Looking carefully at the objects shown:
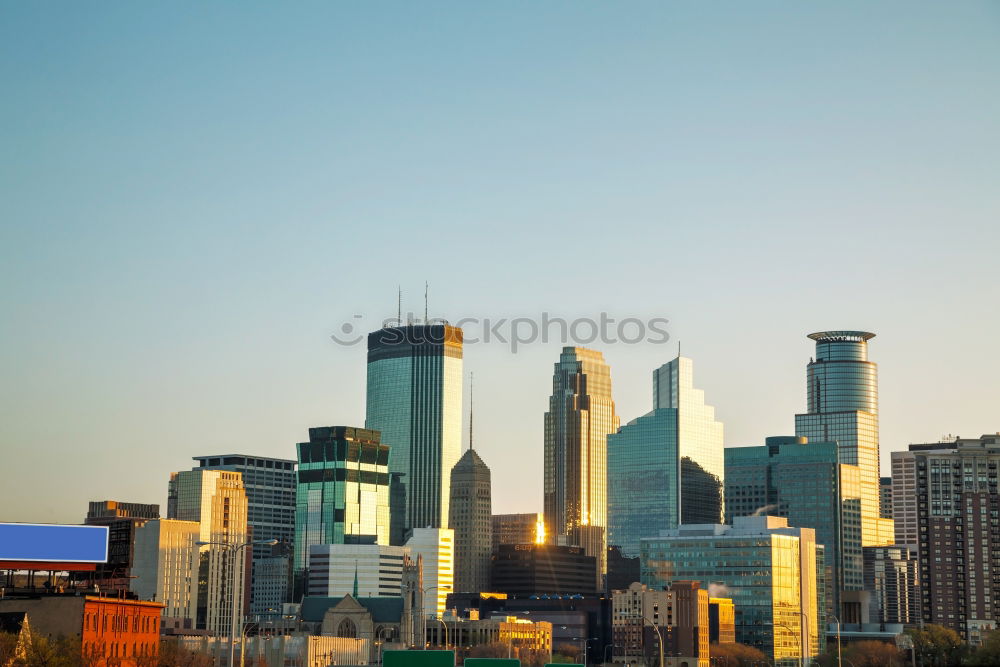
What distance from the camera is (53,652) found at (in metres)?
146

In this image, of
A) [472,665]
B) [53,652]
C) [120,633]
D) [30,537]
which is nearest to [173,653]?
[120,633]

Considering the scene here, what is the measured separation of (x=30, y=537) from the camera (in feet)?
568

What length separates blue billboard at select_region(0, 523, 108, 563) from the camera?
17125 centimetres

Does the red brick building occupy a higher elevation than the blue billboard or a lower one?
lower

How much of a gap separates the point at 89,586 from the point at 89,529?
8.53 meters

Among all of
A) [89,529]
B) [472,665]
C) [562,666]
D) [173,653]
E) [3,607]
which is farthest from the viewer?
[173,653]

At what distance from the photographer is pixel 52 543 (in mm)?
178125

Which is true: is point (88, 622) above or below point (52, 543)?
below

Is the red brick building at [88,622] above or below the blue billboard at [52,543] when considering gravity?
below

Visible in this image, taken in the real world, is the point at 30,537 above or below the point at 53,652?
above

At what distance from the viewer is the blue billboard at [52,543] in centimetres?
17125

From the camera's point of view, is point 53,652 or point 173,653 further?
point 173,653

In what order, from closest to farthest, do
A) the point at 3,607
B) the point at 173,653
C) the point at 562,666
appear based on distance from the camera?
the point at 562,666
the point at 3,607
the point at 173,653

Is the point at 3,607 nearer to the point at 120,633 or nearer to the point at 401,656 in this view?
the point at 120,633
